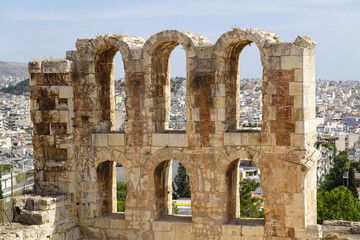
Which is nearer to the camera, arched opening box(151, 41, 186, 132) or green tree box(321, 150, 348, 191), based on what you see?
arched opening box(151, 41, 186, 132)

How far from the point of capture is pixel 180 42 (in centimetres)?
2011

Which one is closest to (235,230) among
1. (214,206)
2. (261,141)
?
(214,206)

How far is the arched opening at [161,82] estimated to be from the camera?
2072 cm

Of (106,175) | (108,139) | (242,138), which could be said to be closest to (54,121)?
(108,139)

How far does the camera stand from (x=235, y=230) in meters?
19.8

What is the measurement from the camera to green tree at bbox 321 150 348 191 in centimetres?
8306

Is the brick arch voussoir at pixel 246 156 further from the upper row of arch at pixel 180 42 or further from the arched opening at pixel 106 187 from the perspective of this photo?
the arched opening at pixel 106 187

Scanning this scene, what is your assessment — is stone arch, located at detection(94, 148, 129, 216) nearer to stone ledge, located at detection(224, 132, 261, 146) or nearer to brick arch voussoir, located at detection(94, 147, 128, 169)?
brick arch voussoir, located at detection(94, 147, 128, 169)

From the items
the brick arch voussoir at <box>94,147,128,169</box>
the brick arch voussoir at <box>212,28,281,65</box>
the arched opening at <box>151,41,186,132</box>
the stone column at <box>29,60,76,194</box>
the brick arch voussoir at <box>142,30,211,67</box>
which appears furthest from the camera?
the stone column at <box>29,60,76,194</box>

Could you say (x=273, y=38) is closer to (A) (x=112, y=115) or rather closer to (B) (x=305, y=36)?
(B) (x=305, y=36)

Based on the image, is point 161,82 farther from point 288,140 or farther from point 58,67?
point 288,140

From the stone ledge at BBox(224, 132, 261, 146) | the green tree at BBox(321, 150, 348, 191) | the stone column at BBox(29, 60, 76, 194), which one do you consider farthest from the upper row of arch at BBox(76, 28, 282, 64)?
the green tree at BBox(321, 150, 348, 191)

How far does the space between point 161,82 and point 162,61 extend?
0.63 metres

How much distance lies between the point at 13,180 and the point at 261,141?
7.86 metres
